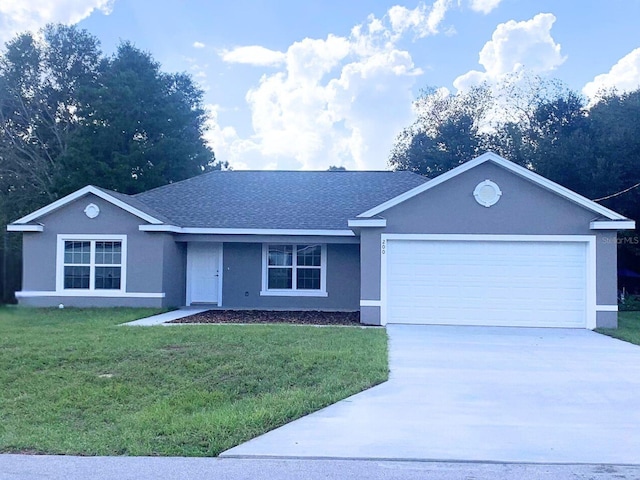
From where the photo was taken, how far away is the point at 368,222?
14.6 metres

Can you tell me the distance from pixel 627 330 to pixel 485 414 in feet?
30.1

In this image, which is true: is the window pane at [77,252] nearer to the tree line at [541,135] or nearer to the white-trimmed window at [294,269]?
the white-trimmed window at [294,269]

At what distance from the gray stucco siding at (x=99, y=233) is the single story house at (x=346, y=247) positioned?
0.11 feet

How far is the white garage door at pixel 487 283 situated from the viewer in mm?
14398

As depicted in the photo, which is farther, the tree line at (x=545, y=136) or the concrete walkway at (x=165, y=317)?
the tree line at (x=545, y=136)

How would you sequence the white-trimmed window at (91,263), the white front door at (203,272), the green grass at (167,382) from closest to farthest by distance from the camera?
the green grass at (167,382)
the white-trimmed window at (91,263)
the white front door at (203,272)

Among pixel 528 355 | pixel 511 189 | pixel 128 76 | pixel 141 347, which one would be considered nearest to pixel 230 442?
pixel 141 347

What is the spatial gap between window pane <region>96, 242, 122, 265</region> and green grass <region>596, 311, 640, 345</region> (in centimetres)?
1288

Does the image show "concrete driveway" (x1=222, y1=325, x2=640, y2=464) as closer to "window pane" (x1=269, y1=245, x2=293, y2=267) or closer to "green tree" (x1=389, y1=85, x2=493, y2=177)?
"window pane" (x1=269, y1=245, x2=293, y2=267)

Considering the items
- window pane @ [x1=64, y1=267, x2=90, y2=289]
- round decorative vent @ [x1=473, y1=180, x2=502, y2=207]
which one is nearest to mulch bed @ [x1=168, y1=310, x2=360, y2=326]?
window pane @ [x1=64, y1=267, x2=90, y2=289]

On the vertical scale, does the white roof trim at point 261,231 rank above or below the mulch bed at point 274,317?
above

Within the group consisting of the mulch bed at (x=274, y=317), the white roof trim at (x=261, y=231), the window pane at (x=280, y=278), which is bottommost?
the mulch bed at (x=274, y=317)

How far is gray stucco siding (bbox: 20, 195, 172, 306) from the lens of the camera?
16.9 metres

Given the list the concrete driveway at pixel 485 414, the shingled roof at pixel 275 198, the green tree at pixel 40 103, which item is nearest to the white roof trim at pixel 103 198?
the shingled roof at pixel 275 198
